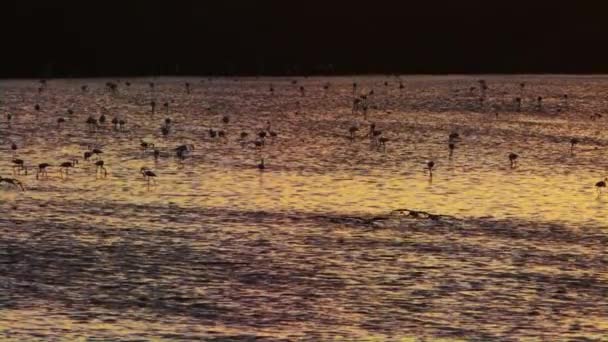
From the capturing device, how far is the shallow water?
1700 centimetres

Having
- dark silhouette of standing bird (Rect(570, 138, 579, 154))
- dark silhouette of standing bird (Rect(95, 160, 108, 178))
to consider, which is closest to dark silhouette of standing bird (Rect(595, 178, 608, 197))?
dark silhouette of standing bird (Rect(570, 138, 579, 154))

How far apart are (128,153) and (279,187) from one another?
8.24 metres

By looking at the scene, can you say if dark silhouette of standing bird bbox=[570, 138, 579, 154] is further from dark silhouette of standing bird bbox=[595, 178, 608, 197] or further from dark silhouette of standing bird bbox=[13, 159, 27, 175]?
dark silhouette of standing bird bbox=[13, 159, 27, 175]

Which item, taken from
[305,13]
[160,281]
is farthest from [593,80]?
[160,281]

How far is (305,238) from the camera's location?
75.1 ft

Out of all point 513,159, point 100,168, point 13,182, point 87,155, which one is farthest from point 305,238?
point 513,159

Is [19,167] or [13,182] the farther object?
[19,167]

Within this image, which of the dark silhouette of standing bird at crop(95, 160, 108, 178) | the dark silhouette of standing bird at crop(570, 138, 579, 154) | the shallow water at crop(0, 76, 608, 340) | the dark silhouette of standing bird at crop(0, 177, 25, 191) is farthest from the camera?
the dark silhouette of standing bird at crop(570, 138, 579, 154)

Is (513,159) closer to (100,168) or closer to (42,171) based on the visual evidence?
(100,168)

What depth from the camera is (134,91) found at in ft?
A: 225

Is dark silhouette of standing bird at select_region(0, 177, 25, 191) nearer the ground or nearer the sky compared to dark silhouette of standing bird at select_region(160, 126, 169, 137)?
nearer the ground

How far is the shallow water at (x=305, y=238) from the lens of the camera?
669 inches

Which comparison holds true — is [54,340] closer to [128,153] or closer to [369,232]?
[369,232]

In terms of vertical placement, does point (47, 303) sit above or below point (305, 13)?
below
